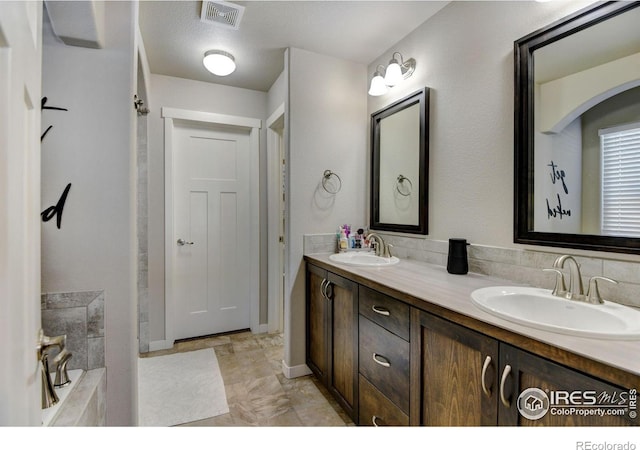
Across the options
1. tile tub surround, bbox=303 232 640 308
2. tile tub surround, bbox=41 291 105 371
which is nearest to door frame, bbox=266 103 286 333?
tile tub surround, bbox=303 232 640 308

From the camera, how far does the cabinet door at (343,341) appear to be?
164 centimetres

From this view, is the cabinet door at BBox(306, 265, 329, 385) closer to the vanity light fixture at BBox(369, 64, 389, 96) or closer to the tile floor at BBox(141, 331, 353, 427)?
the tile floor at BBox(141, 331, 353, 427)

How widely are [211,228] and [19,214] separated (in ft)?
8.13

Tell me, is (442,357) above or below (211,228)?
below

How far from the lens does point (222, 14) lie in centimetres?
183

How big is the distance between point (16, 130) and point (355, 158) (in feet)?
7.06

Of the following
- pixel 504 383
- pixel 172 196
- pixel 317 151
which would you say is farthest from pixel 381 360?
pixel 172 196

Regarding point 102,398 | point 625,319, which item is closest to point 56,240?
point 102,398

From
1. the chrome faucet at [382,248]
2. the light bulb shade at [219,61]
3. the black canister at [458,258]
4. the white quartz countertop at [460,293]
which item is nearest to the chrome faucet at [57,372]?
the white quartz countertop at [460,293]

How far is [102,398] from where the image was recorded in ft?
4.17

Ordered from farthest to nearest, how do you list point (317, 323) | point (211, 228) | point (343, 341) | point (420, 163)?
point (211, 228) → point (317, 323) → point (420, 163) → point (343, 341)

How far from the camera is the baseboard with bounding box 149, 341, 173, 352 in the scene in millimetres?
2637

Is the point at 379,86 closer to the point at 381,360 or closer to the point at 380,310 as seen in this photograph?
the point at 380,310
